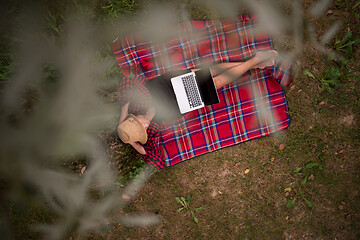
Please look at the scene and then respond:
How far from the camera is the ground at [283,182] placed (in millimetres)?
2820

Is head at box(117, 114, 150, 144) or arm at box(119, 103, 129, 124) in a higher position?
arm at box(119, 103, 129, 124)

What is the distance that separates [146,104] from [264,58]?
1605 mm

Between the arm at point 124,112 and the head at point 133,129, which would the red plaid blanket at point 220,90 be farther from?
the arm at point 124,112

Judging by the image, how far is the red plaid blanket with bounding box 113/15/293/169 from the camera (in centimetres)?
265

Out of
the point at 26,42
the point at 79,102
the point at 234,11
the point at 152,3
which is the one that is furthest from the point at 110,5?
the point at 234,11

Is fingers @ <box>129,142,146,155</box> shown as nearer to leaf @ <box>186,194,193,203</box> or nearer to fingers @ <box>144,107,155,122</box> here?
fingers @ <box>144,107,155,122</box>

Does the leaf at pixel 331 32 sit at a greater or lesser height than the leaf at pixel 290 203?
greater

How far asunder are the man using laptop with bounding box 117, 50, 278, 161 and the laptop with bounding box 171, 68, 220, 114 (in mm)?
160

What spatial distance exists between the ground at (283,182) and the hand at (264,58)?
0.29 meters

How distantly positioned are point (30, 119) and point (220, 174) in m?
2.49

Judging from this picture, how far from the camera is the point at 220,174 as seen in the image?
290cm

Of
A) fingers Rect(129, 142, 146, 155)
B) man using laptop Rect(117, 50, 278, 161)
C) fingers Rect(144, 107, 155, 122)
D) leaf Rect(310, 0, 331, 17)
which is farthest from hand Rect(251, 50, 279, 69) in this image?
fingers Rect(129, 142, 146, 155)

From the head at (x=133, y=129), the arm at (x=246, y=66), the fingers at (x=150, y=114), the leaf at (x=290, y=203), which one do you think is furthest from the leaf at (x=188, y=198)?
the arm at (x=246, y=66)

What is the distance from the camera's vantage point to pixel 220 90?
2738mm
